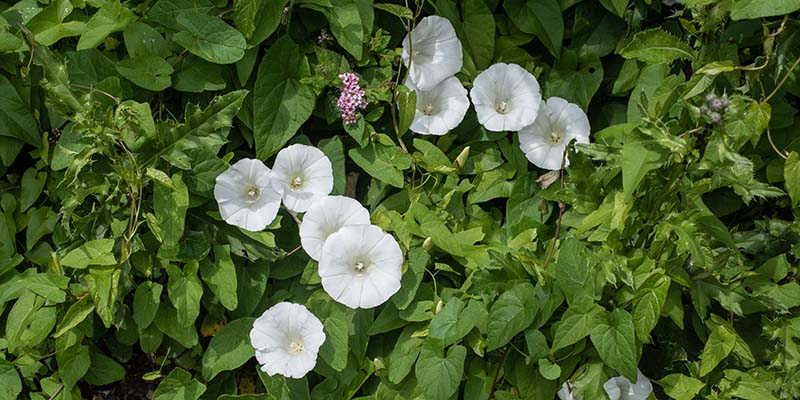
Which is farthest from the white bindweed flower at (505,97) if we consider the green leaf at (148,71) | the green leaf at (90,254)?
the green leaf at (90,254)

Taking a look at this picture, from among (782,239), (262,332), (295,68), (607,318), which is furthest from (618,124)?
(262,332)

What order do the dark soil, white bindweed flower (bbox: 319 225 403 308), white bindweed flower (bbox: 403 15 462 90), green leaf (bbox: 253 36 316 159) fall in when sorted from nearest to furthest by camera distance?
white bindweed flower (bbox: 319 225 403 308) → green leaf (bbox: 253 36 316 159) → white bindweed flower (bbox: 403 15 462 90) → the dark soil

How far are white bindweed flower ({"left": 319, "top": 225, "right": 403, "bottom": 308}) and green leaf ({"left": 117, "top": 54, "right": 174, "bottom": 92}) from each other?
2.10ft

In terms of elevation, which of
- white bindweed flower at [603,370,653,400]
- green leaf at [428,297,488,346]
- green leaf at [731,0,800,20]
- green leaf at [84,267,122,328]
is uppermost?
green leaf at [731,0,800,20]

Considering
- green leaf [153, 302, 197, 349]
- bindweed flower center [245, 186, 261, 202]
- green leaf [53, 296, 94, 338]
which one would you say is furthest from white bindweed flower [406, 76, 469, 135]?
green leaf [53, 296, 94, 338]

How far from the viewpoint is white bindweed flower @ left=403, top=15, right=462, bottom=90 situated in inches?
92.4

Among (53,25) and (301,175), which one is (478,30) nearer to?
(301,175)

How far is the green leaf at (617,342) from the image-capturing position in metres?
1.90

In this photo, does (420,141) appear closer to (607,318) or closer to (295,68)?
(295,68)

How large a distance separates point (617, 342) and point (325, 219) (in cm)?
85

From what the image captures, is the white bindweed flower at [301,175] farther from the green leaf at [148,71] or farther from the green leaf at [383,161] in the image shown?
the green leaf at [148,71]

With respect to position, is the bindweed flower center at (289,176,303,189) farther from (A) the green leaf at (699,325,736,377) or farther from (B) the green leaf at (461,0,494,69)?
(A) the green leaf at (699,325,736,377)

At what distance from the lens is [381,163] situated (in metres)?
2.32

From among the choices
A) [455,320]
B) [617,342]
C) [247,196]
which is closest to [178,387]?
[247,196]
